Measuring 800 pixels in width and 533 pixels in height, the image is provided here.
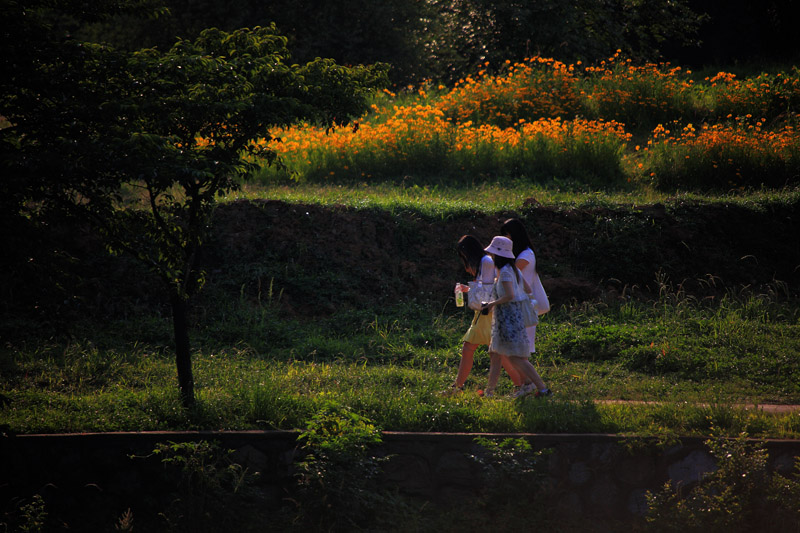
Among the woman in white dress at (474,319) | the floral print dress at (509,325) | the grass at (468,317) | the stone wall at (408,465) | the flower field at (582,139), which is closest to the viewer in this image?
the stone wall at (408,465)

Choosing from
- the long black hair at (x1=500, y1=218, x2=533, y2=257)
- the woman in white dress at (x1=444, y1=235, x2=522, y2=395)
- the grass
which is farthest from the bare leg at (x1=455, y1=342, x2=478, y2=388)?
the long black hair at (x1=500, y1=218, x2=533, y2=257)

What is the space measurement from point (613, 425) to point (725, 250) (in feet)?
19.2

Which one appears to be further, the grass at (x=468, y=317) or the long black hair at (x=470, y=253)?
the long black hair at (x=470, y=253)

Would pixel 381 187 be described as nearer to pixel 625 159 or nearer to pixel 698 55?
pixel 625 159

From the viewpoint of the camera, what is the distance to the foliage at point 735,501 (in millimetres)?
5398

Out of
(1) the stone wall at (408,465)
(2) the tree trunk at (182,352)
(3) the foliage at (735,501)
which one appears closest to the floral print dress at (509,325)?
(1) the stone wall at (408,465)

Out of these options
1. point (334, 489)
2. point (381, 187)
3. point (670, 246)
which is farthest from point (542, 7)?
point (334, 489)

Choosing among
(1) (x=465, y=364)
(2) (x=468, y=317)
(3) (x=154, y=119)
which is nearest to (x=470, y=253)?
(1) (x=465, y=364)

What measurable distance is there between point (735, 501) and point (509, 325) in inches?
91.8

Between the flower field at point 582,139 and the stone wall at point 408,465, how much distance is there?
7.13 meters

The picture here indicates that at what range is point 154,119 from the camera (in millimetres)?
6105

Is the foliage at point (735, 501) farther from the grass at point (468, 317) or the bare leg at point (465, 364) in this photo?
the bare leg at point (465, 364)

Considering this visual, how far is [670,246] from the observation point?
11.0 metres

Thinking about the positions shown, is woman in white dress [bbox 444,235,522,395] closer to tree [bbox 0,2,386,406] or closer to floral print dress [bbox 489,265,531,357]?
floral print dress [bbox 489,265,531,357]
